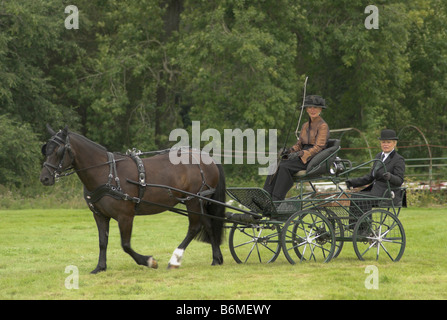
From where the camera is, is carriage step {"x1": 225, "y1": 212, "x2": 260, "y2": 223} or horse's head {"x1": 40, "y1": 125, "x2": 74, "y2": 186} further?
carriage step {"x1": 225, "y1": 212, "x2": 260, "y2": 223}

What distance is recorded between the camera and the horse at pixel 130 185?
8469 millimetres

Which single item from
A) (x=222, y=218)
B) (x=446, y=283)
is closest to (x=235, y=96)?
(x=222, y=218)

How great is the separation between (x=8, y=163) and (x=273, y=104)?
872cm

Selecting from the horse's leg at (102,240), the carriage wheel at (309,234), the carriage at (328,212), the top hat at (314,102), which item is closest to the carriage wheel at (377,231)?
the carriage at (328,212)

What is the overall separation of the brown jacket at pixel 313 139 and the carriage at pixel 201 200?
0.39 feet

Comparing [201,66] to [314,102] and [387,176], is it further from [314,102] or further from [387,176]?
[387,176]

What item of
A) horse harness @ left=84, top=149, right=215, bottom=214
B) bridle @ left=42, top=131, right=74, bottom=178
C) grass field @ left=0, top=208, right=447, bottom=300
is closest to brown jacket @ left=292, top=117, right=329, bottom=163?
grass field @ left=0, top=208, right=447, bottom=300

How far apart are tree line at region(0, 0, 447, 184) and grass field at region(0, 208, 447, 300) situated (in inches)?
453

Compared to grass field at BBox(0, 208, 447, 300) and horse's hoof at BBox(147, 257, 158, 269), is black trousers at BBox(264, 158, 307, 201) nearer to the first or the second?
grass field at BBox(0, 208, 447, 300)

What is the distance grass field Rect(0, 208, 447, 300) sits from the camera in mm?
7105

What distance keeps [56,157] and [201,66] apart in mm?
16420

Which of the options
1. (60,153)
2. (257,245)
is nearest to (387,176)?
(257,245)

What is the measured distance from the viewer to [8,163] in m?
23.0

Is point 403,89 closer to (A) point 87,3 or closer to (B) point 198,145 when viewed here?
(B) point 198,145
